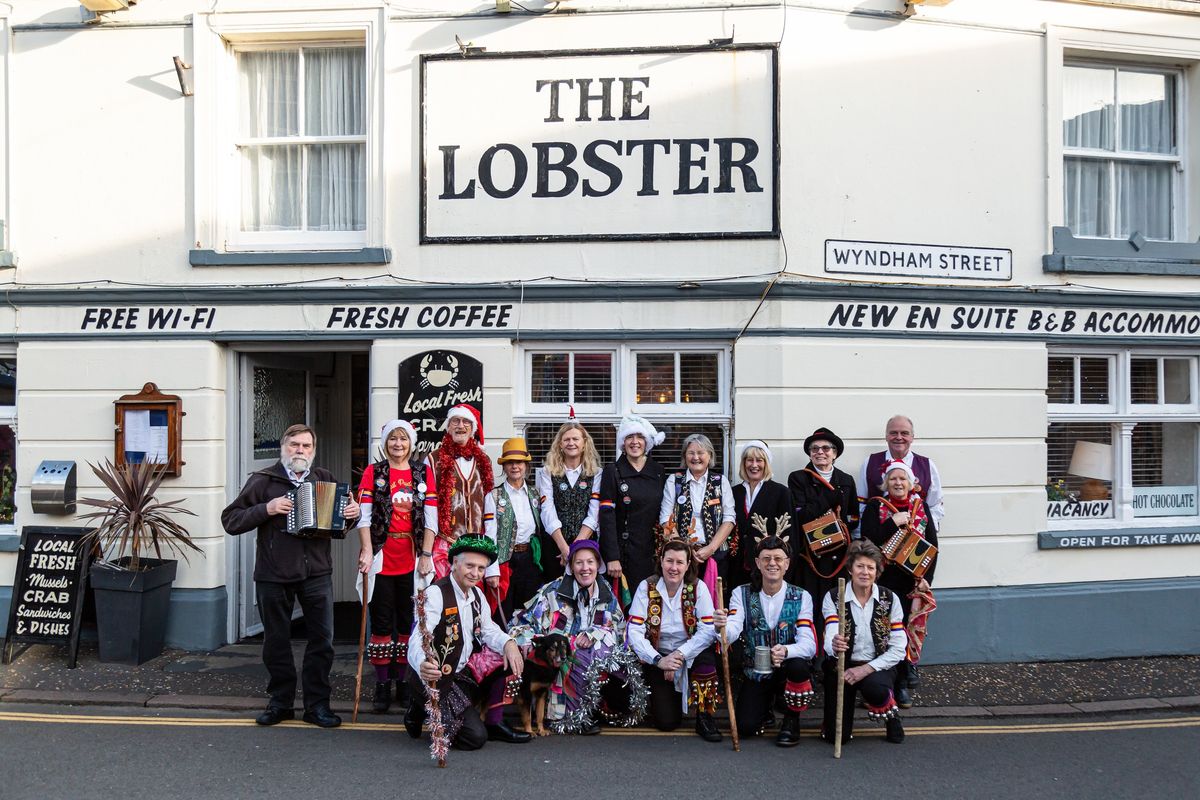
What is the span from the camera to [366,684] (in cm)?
740

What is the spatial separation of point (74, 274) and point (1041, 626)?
28.3ft

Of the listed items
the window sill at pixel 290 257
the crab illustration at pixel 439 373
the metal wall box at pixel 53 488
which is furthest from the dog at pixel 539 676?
the metal wall box at pixel 53 488

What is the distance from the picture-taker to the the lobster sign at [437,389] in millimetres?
8102

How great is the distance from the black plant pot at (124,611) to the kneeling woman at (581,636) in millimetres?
3207

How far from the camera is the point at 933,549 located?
692 cm

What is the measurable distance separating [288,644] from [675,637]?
99.7 inches

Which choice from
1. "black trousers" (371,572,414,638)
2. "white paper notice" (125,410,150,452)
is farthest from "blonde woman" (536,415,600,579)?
"white paper notice" (125,410,150,452)

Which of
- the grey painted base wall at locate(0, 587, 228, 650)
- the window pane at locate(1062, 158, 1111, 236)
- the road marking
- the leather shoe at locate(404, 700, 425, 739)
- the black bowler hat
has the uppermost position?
the window pane at locate(1062, 158, 1111, 236)

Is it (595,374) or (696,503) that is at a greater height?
(595,374)

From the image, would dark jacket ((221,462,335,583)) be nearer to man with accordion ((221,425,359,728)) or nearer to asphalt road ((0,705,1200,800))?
man with accordion ((221,425,359,728))

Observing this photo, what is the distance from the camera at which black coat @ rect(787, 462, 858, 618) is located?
7.08 m

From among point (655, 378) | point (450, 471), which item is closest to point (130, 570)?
point (450, 471)

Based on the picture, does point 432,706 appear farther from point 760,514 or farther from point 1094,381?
point 1094,381

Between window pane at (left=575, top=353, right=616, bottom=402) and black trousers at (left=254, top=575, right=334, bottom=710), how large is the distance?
2.79 meters
